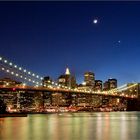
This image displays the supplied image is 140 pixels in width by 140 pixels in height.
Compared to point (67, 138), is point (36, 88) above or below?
above

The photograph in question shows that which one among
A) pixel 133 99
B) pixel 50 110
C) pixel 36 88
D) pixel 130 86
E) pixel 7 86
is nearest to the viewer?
pixel 7 86

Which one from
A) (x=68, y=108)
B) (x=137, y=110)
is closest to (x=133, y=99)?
(x=137, y=110)

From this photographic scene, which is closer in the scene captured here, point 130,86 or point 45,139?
point 45,139

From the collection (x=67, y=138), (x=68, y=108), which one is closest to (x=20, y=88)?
(x=67, y=138)

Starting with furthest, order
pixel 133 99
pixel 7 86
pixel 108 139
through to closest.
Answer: pixel 133 99 < pixel 7 86 < pixel 108 139

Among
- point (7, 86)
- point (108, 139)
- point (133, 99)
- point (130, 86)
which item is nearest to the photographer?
point (108, 139)

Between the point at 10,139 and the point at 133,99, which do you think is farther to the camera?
the point at 133,99

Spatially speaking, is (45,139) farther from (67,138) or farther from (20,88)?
(20,88)

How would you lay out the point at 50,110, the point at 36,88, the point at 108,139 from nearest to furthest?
the point at 108,139 < the point at 36,88 < the point at 50,110

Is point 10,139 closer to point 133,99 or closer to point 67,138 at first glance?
point 67,138
